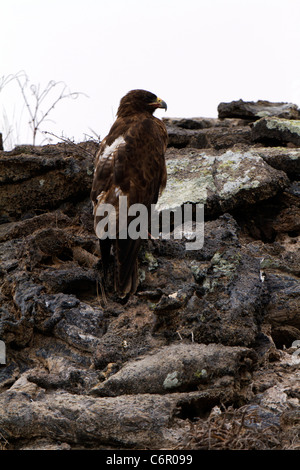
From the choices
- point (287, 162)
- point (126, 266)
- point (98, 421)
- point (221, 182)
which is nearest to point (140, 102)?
point (221, 182)

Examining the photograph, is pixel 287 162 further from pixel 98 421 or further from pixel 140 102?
pixel 98 421

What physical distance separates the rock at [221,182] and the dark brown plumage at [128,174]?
399mm

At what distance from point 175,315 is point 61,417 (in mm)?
1229

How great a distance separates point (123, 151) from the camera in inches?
217

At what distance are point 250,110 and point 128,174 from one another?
3293 millimetres

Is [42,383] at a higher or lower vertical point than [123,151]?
lower

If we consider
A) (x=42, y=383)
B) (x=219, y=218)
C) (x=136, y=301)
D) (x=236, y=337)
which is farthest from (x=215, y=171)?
(x=42, y=383)

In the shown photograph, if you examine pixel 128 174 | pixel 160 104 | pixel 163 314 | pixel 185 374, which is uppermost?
pixel 160 104

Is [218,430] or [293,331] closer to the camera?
[218,430]

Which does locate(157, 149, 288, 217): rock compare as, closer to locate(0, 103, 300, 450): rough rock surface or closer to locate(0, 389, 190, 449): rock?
locate(0, 103, 300, 450): rough rock surface

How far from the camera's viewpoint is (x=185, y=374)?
386 cm
